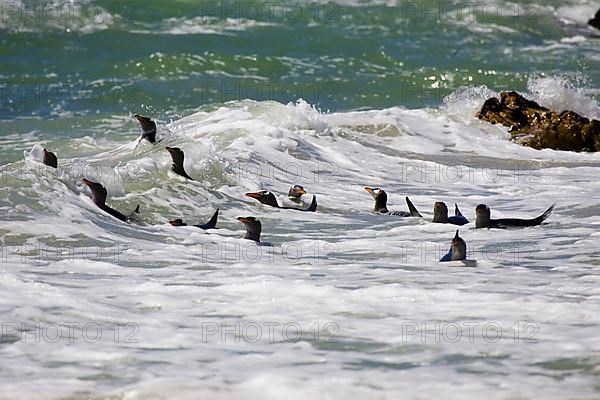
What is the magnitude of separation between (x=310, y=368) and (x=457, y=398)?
2.60ft

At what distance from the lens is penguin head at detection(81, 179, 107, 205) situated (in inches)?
387

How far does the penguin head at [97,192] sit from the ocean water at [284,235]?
9 cm

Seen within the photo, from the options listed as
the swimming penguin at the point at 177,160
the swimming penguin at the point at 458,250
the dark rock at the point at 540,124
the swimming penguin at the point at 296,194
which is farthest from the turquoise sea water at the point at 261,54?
the swimming penguin at the point at 458,250

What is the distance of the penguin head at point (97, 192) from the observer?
9828 mm

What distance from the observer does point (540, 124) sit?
53.9ft

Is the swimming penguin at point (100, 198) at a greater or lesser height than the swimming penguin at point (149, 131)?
lesser

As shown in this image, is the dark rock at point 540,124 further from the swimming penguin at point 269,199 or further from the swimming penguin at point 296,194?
the swimming penguin at point 269,199

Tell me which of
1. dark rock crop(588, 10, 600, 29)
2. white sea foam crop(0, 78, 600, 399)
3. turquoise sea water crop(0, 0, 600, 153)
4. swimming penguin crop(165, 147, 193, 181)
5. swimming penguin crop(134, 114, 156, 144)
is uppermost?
dark rock crop(588, 10, 600, 29)

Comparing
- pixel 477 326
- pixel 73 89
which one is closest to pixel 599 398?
pixel 477 326

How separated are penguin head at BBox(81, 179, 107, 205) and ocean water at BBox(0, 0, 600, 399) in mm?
86

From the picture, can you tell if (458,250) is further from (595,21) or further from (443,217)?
(595,21)

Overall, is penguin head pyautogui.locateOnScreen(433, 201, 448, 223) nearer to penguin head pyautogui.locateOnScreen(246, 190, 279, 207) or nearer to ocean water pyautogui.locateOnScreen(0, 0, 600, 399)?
ocean water pyautogui.locateOnScreen(0, 0, 600, 399)

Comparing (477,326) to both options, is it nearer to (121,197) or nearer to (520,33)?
(121,197)

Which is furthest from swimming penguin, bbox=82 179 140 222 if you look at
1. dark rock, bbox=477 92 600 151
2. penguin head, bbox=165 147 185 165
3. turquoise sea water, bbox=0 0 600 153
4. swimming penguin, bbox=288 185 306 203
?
dark rock, bbox=477 92 600 151
